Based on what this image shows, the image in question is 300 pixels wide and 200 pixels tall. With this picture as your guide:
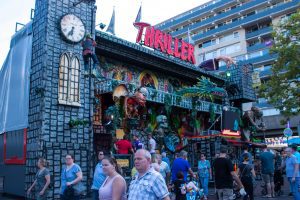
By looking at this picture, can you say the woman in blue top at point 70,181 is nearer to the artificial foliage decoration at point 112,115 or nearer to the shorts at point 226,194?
the shorts at point 226,194

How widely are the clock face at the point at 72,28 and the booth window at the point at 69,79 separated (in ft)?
2.53

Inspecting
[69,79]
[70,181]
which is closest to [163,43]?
[69,79]

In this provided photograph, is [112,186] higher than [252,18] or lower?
lower

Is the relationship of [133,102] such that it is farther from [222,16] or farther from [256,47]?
[222,16]

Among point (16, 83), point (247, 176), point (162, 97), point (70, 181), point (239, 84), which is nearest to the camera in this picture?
point (70, 181)

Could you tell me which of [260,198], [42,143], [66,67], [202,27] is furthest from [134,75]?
[202,27]

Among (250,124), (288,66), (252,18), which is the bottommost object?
(250,124)

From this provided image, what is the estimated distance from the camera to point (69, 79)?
13000mm

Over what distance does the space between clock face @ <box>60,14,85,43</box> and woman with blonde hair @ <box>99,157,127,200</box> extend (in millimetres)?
9674

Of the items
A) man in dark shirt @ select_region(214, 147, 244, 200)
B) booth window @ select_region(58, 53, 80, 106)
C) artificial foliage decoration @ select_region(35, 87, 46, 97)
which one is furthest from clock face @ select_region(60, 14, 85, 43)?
man in dark shirt @ select_region(214, 147, 244, 200)

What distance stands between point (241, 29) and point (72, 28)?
146 feet

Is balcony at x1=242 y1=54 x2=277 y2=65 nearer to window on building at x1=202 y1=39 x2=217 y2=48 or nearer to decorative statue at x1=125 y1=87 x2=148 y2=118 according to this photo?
window on building at x1=202 y1=39 x2=217 y2=48

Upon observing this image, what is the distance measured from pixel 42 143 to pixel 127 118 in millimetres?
5219

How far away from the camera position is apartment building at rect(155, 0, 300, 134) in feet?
154
